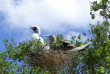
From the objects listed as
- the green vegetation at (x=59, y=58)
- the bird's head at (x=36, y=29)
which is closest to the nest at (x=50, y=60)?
the green vegetation at (x=59, y=58)

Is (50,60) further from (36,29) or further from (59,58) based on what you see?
(36,29)

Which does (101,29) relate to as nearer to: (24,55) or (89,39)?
(89,39)

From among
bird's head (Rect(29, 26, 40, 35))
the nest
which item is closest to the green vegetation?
the nest

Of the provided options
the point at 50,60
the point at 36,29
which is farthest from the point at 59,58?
the point at 36,29

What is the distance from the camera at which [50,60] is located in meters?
6.63

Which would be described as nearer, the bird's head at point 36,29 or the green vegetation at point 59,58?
the green vegetation at point 59,58

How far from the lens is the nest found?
259 inches

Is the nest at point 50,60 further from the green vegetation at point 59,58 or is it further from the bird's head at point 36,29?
the bird's head at point 36,29

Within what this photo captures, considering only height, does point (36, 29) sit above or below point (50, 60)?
above

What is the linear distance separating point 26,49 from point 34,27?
3.22 meters

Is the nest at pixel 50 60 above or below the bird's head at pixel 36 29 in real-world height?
below

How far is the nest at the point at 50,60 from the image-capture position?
259 inches

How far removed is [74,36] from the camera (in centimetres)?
793

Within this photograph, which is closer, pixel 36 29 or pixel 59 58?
pixel 59 58
